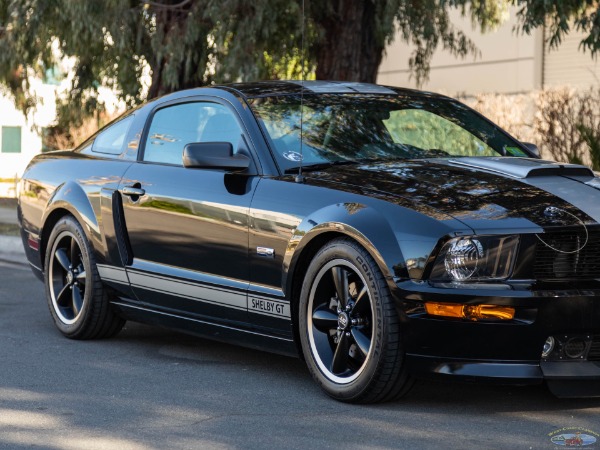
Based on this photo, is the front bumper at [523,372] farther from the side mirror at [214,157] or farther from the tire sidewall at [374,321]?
the side mirror at [214,157]

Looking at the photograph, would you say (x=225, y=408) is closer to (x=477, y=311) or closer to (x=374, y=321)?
(x=374, y=321)

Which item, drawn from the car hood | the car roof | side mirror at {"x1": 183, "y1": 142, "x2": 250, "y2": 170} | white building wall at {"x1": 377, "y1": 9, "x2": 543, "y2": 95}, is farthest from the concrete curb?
white building wall at {"x1": 377, "y1": 9, "x2": 543, "y2": 95}

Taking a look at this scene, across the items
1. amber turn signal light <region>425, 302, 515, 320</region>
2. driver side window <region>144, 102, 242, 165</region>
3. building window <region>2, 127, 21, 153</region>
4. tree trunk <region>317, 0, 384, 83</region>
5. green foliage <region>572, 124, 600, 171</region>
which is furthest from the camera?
building window <region>2, 127, 21, 153</region>

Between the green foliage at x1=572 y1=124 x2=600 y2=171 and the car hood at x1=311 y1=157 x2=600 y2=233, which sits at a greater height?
the green foliage at x1=572 y1=124 x2=600 y2=171

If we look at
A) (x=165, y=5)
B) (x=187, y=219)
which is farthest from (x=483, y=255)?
(x=165, y=5)

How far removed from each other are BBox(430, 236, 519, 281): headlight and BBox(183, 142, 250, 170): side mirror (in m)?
1.47

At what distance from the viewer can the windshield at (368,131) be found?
6414 millimetres

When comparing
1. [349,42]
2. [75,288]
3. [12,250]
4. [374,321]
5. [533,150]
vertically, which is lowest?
[12,250]

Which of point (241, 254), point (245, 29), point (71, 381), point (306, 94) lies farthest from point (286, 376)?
point (245, 29)

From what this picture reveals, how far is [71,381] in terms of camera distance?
6305mm

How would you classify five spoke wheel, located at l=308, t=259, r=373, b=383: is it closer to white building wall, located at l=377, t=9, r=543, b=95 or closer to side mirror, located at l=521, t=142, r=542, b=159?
side mirror, located at l=521, t=142, r=542, b=159

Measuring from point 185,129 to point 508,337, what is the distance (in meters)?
2.69

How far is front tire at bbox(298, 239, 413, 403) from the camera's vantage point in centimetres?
540
